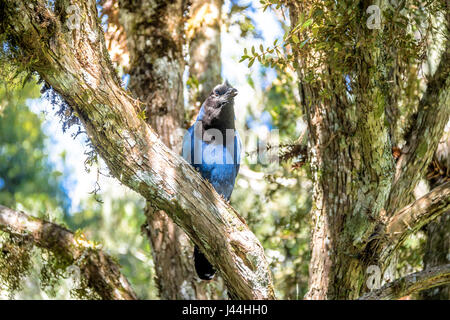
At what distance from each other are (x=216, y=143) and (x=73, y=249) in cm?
152

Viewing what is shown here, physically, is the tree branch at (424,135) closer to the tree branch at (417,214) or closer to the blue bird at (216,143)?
the tree branch at (417,214)

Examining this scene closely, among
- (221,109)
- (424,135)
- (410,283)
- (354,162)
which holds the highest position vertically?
(221,109)

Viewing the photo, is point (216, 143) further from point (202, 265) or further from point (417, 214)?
point (417, 214)

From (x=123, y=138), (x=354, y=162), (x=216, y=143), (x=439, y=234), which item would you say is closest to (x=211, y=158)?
(x=216, y=143)

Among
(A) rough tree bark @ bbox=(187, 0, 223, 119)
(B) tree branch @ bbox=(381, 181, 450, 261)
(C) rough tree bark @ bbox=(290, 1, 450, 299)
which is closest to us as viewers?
(B) tree branch @ bbox=(381, 181, 450, 261)

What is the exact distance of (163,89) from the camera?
15.5 ft

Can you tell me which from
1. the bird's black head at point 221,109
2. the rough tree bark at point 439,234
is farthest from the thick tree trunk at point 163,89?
the rough tree bark at point 439,234

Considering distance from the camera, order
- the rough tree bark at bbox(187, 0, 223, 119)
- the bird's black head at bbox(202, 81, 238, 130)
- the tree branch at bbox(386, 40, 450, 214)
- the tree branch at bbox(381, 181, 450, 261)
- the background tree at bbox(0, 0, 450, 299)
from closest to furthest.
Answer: the background tree at bbox(0, 0, 450, 299) < the tree branch at bbox(381, 181, 450, 261) < the tree branch at bbox(386, 40, 450, 214) < the bird's black head at bbox(202, 81, 238, 130) < the rough tree bark at bbox(187, 0, 223, 119)

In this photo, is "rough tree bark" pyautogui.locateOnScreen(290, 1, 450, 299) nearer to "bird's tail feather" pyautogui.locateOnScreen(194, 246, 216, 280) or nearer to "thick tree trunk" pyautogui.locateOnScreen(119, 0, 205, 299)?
"bird's tail feather" pyautogui.locateOnScreen(194, 246, 216, 280)

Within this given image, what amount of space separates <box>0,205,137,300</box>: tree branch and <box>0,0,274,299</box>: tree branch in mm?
1569

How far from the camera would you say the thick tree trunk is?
4500mm

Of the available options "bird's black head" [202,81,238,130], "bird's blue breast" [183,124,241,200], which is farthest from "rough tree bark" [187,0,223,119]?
"bird's blue breast" [183,124,241,200]

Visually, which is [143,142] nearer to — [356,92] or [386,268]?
[356,92]

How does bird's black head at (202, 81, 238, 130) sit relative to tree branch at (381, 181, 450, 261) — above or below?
above
